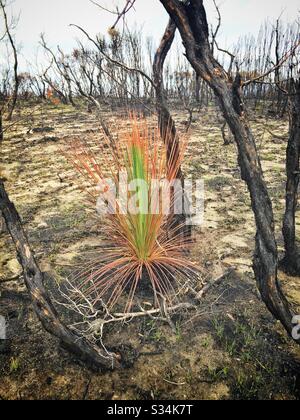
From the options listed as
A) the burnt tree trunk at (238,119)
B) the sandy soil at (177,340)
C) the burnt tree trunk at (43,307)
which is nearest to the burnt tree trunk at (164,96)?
the sandy soil at (177,340)

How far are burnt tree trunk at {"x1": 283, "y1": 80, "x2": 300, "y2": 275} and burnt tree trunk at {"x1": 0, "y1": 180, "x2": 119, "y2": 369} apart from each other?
4.50ft

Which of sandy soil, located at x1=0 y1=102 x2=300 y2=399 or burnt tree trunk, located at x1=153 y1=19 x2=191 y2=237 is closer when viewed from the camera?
sandy soil, located at x1=0 y1=102 x2=300 y2=399

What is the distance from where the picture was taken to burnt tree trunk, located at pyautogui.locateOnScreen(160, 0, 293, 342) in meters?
1.31

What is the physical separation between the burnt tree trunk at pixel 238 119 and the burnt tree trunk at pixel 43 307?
0.86m

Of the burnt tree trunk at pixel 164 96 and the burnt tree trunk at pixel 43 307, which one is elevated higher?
the burnt tree trunk at pixel 164 96

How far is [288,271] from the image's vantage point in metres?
2.01

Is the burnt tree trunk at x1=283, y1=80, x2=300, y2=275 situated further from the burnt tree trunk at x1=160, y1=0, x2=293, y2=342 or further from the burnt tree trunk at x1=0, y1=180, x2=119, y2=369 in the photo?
the burnt tree trunk at x1=0, y1=180, x2=119, y2=369

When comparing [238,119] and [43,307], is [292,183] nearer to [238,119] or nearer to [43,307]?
[238,119]

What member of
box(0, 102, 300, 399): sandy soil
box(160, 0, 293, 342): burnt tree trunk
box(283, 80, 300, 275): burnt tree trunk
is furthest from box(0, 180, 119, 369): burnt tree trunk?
box(283, 80, 300, 275): burnt tree trunk

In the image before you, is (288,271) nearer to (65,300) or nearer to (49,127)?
(65,300)

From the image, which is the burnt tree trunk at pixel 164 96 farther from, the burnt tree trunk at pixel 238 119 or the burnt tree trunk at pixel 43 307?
the burnt tree trunk at pixel 43 307

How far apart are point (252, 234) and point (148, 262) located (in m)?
1.25

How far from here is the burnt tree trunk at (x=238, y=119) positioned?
4.28 ft
